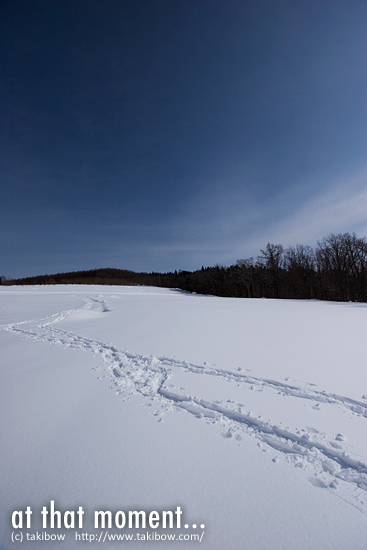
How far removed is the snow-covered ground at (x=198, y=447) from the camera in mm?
1493

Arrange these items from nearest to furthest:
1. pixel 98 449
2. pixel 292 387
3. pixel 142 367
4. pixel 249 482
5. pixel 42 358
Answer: pixel 249 482 → pixel 98 449 → pixel 292 387 → pixel 142 367 → pixel 42 358

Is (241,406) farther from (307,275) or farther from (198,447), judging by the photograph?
(307,275)

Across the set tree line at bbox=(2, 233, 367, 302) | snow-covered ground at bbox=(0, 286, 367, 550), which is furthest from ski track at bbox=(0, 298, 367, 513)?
tree line at bbox=(2, 233, 367, 302)

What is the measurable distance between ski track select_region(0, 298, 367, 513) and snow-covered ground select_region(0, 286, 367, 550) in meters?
0.01

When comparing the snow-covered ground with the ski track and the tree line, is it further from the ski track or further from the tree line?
the tree line

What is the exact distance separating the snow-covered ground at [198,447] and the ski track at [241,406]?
0.01m

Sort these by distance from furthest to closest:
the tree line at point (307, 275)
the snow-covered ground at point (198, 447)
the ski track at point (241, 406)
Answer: the tree line at point (307, 275), the ski track at point (241, 406), the snow-covered ground at point (198, 447)

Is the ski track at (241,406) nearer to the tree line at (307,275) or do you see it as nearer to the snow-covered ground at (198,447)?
the snow-covered ground at (198,447)

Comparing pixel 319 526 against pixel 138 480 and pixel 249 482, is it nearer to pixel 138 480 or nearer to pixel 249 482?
pixel 249 482

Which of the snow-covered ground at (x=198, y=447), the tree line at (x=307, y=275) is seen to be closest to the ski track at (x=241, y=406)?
the snow-covered ground at (x=198, y=447)

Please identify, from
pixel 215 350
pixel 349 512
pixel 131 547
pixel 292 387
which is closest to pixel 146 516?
pixel 131 547

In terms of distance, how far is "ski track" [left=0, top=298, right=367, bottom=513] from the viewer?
1854mm

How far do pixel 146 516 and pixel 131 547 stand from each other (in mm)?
163

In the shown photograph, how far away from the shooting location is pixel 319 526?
1.43 meters
